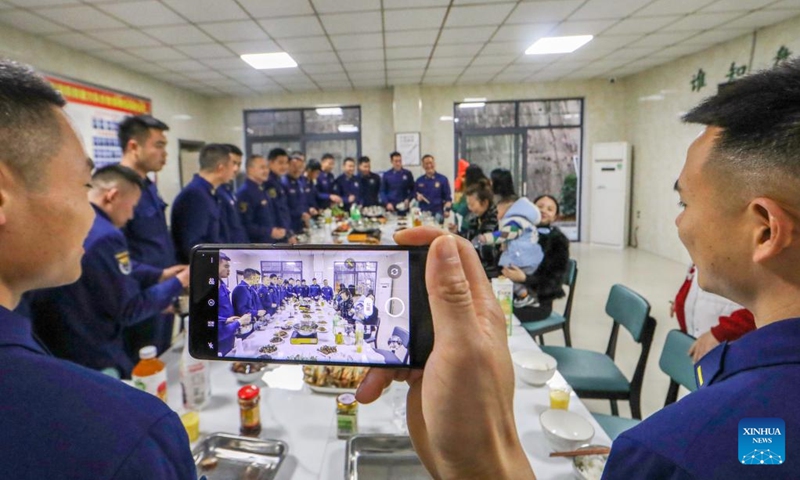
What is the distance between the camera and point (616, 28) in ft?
15.3

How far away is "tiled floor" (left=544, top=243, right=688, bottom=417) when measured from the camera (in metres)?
2.76

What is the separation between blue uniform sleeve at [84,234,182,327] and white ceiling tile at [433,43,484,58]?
469 centimetres

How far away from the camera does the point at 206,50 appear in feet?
16.6

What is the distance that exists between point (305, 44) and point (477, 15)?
2115 millimetres

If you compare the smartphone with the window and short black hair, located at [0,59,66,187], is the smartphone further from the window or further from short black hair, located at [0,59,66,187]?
the window

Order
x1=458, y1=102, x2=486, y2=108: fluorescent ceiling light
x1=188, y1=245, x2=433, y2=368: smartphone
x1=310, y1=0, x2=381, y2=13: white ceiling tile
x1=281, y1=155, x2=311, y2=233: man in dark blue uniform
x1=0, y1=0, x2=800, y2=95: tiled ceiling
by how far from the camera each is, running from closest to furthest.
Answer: x1=188, y1=245, x2=433, y2=368: smartphone
x1=310, y1=0, x2=381, y2=13: white ceiling tile
x1=0, y1=0, x2=800, y2=95: tiled ceiling
x1=281, y1=155, x2=311, y2=233: man in dark blue uniform
x1=458, y1=102, x2=486, y2=108: fluorescent ceiling light

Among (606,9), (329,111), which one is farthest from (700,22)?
(329,111)

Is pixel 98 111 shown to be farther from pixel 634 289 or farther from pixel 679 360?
pixel 634 289

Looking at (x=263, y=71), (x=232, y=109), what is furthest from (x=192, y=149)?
(x=263, y=71)

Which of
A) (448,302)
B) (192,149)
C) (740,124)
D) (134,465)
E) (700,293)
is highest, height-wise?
(192,149)

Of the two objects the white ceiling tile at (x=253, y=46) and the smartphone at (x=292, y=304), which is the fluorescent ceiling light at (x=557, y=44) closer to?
the white ceiling tile at (x=253, y=46)

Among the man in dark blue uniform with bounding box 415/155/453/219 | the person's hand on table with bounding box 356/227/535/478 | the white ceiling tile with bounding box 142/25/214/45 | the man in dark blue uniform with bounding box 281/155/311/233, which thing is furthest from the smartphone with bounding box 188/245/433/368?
the man in dark blue uniform with bounding box 415/155/453/219

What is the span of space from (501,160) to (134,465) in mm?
8197

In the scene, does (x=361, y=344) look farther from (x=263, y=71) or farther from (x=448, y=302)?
(x=263, y=71)
